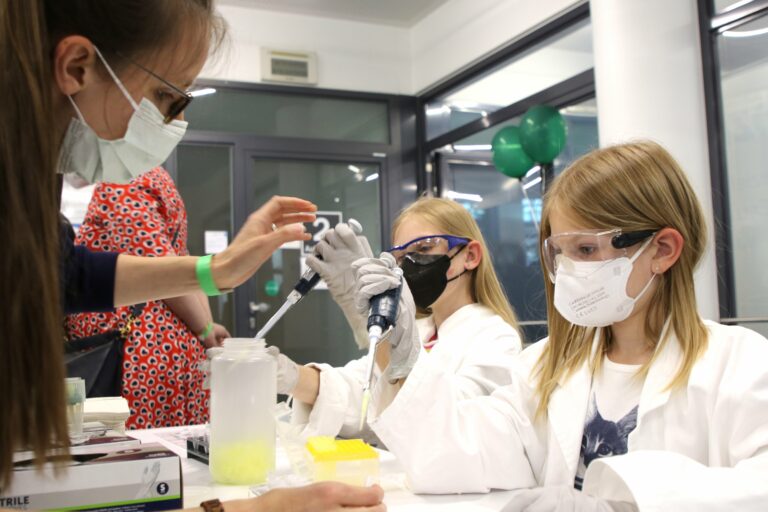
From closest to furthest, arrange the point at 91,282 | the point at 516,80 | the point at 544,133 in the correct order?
the point at 91,282, the point at 544,133, the point at 516,80

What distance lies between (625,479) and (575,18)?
126 inches

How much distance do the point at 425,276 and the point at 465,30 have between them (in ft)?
9.75

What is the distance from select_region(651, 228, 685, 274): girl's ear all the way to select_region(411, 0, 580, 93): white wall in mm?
2634

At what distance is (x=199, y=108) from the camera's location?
446cm

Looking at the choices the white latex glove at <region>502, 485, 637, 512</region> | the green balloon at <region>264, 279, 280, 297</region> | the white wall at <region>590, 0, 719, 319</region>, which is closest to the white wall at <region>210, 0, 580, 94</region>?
the white wall at <region>590, 0, 719, 319</region>

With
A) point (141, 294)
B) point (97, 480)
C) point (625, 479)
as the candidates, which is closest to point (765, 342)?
point (625, 479)

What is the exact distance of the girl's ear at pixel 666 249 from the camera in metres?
1.24

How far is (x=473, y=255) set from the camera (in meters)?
1.95

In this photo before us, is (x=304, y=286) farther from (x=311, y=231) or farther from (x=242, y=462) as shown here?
(x=311, y=231)

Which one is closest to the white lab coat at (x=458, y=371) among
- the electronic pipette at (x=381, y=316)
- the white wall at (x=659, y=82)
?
the electronic pipette at (x=381, y=316)

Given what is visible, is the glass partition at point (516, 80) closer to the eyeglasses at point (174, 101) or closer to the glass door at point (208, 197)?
the glass door at point (208, 197)

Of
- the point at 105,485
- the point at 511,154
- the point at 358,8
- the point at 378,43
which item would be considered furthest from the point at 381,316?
the point at 378,43

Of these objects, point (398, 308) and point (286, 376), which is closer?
point (398, 308)

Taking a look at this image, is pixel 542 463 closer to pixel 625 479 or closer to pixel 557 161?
pixel 625 479
